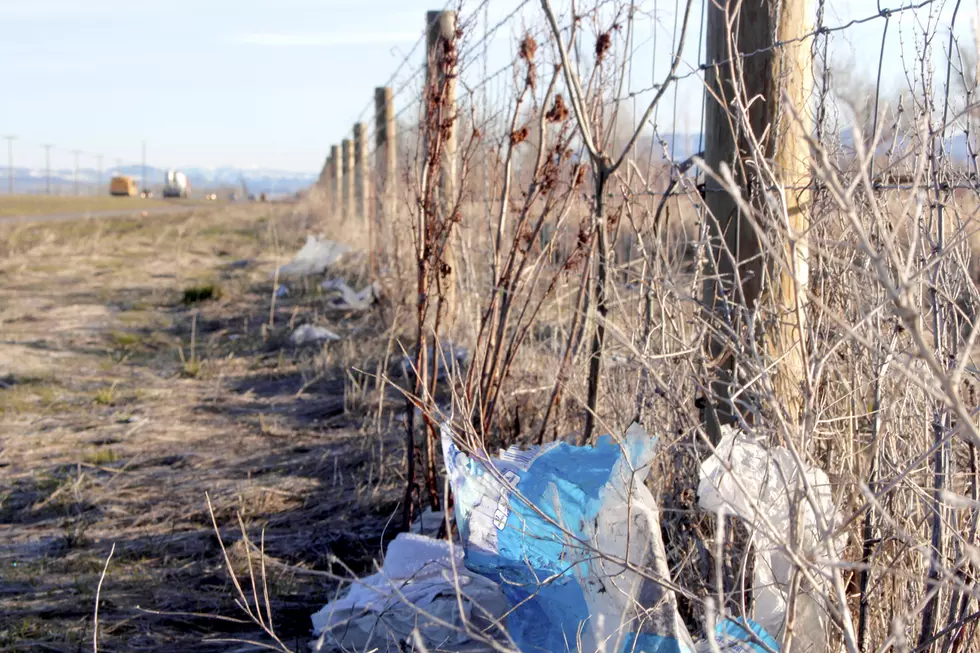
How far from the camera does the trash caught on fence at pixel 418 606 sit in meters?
2.22

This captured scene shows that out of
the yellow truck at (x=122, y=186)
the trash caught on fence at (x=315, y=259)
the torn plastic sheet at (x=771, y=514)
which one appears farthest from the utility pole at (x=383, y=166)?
the yellow truck at (x=122, y=186)

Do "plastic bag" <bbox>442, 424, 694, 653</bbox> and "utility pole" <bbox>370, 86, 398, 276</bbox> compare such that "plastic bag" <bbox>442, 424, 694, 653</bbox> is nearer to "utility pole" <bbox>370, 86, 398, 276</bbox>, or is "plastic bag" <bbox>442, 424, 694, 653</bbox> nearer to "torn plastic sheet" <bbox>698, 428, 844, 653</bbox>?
"torn plastic sheet" <bbox>698, 428, 844, 653</bbox>

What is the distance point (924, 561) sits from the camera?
1817mm

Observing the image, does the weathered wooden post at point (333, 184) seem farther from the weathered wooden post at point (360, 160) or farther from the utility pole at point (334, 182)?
the weathered wooden post at point (360, 160)

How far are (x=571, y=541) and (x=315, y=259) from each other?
29.6 feet

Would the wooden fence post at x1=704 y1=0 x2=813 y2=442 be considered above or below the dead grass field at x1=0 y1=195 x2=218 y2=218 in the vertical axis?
below

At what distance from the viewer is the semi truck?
271 feet

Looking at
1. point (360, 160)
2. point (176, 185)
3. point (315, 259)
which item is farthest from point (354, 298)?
point (176, 185)

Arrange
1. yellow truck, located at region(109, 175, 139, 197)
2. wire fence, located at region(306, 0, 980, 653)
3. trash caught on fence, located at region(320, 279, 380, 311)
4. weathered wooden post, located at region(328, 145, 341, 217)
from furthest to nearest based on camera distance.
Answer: yellow truck, located at region(109, 175, 139, 197), weathered wooden post, located at region(328, 145, 341, 217), trash caught on fence, located at region(320, 279, 380, 311), wire fence, located at region(306, 0, 980, 653)

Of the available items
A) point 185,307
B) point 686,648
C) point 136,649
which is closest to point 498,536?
point 686,648

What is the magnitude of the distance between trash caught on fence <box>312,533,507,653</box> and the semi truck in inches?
3351

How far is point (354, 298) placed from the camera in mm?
8266

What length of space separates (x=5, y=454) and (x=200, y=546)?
1.71 m

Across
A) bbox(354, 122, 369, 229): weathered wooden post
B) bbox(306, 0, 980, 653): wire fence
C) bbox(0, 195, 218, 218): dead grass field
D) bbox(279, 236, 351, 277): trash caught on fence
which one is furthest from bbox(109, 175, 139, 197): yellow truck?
bbox(306, 0, 980, 653): wire fence
